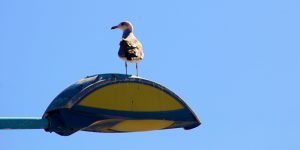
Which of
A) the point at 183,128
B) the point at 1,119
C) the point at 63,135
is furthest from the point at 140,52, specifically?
the point at 1,119

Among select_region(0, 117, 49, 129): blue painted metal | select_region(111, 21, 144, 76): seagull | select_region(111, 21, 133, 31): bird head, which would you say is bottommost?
select_region(0, 117, 49, 129): blue painted metal

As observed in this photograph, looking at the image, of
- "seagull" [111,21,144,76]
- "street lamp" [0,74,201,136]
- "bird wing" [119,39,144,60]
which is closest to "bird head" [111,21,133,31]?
"seagull" [111,21,144,76]

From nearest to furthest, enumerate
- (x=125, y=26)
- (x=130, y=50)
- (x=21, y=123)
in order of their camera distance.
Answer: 1. (x=21, y=123)
2. (x=130, y=50)
3. (x=125, y=26)

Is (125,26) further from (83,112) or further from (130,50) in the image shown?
(83,112)

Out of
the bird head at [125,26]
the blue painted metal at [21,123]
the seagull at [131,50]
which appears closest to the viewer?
the blue painted metal at [21,123]

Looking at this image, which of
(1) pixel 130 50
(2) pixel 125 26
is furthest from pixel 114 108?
(2) pixel 125 26

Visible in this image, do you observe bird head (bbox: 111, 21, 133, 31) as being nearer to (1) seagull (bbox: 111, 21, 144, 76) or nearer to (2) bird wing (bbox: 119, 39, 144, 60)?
(1) seagull (bbox: 111, 21, 144, 76)

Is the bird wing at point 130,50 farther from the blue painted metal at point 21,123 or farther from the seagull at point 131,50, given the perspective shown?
the blue painted metal at point 21,123

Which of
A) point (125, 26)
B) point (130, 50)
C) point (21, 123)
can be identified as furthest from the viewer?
point (125, 26)

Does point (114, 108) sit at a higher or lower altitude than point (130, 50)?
lower

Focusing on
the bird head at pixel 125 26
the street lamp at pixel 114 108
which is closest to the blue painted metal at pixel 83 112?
the street lamp at pixel 114 108

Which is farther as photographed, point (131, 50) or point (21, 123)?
point (131, 50)

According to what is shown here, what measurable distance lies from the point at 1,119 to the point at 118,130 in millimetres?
4527

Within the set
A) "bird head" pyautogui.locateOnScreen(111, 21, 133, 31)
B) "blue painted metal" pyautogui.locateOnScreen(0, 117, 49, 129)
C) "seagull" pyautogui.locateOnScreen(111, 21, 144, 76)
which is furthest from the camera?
"bird head" pyautogui.locateOnScreen(111, 21, 133, 31)
